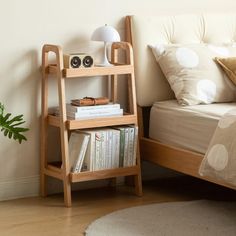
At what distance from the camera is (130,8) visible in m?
3.90

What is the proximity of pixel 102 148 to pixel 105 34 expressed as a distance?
0.61 m

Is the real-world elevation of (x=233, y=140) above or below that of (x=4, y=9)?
below

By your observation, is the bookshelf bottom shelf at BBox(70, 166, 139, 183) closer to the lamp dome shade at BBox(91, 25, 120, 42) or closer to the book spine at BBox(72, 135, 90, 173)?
the book spine at BBox(72, 135, 90, 173)

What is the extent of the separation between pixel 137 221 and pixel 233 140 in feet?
1.98

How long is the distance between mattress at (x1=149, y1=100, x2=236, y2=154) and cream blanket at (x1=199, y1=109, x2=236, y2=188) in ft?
0.49

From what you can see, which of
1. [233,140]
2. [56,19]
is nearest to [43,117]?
[56,19]

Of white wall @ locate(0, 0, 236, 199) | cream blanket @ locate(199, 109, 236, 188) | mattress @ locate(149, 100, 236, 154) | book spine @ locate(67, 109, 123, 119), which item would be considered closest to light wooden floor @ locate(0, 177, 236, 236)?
white wall @ locate(0, 0, 236, 199)

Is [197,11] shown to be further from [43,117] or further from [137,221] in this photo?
[137,221]

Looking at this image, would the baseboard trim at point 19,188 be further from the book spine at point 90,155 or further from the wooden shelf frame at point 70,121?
the book spine at point 90,155

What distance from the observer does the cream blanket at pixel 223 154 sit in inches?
120

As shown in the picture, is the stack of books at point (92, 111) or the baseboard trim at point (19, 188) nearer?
the stack of books at point (92, 111)

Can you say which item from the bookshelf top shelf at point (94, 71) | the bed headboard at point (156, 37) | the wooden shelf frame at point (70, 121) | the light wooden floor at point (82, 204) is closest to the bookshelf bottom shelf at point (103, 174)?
the wooden shelf frame at point (70, 121)

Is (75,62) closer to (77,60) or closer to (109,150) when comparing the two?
(77,60)

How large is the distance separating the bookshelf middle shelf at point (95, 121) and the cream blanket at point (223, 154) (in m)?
0.61
